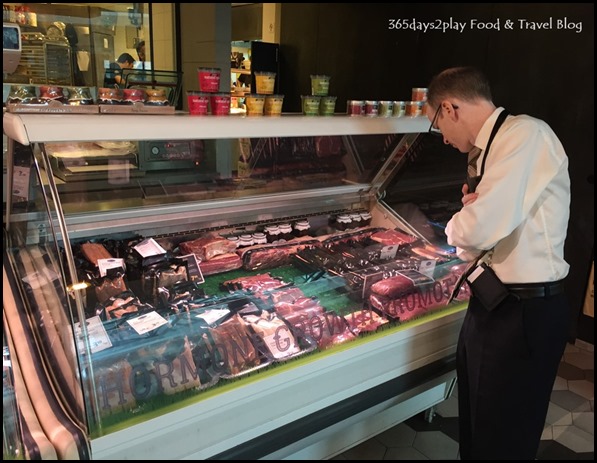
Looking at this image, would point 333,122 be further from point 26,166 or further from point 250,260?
point 26,166

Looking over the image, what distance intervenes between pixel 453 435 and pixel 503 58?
3226mm

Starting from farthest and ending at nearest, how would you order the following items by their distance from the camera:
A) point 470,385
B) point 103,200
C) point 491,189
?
point 103,200 → point 470,385 → point 491,189

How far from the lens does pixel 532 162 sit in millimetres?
1731

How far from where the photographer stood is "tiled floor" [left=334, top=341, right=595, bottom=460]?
2660 mm

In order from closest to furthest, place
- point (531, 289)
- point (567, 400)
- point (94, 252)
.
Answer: point (531, 289), point (94, 252), point (567, 400)

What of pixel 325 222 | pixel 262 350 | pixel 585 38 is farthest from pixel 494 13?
pixel 262 350

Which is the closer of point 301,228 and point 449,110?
point 449,110

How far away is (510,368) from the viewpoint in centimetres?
194

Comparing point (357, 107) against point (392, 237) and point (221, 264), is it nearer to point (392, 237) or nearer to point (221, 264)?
point (392, 237)

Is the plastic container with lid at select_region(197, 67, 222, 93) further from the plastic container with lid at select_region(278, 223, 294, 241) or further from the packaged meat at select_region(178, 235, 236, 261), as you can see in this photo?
the plastic container with lid at select_region(278, 223, 294, 241)

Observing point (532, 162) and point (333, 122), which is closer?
point (532, 162)

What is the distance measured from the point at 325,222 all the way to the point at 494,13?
290cm

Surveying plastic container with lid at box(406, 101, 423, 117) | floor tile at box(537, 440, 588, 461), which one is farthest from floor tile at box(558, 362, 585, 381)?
plastic container with lid at box(406, 101, 423, 117)

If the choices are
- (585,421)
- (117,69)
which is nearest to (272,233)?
(585,421)
